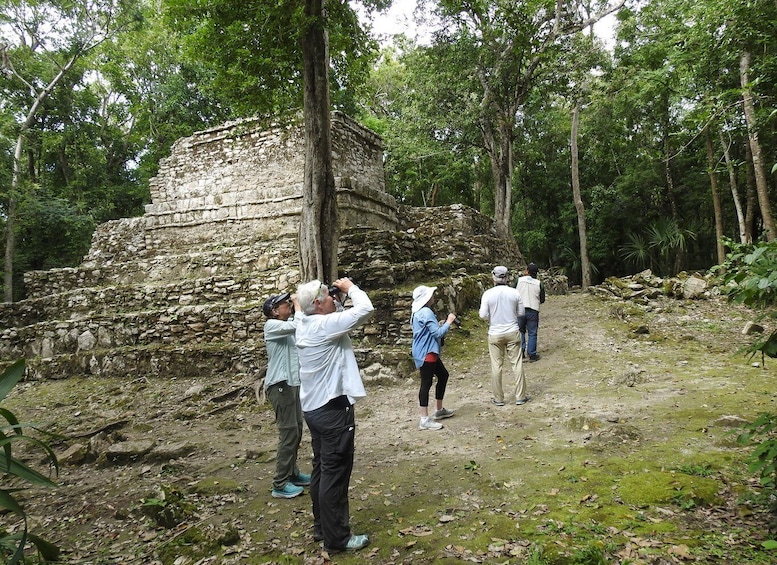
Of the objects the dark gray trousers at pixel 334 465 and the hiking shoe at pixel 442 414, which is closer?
the dark gray trousers at pixel 334 465

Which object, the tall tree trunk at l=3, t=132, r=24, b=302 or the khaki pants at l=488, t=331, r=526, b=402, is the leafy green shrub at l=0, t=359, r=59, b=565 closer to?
the khaki pants at l=488, t=331, r=526, b=402

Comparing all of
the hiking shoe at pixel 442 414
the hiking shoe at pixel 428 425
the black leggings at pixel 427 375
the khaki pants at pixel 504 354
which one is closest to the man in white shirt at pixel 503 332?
the khaki pants at pixel 504 354

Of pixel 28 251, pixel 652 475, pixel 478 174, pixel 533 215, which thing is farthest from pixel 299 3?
pixel 533 215

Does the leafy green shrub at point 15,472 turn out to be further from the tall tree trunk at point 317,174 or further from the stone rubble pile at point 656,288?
the stone rubble pile at point 656,288

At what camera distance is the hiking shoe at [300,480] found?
423 centimetres

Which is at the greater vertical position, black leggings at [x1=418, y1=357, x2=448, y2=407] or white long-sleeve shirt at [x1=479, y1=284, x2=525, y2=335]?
white long-sleeve shirt at [x1=479, y1=284, x2=525, y2=335]

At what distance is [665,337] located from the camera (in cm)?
859

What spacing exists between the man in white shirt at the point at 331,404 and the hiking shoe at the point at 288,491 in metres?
0.79

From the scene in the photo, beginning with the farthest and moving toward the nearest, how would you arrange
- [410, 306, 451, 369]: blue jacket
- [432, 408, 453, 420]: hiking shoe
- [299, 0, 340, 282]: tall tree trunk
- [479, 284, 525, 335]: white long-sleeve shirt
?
[299, 0, 340, 282]: tall tree trunk → [479, 284, 525, 335]: white long-sleeve shirt → [432, 408, 453, 420]: hiking shoe → [410, 306, 451, 369]: blue jacket

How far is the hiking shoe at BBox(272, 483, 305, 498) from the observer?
13.3 feet

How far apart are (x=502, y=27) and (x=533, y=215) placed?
36.3 feet

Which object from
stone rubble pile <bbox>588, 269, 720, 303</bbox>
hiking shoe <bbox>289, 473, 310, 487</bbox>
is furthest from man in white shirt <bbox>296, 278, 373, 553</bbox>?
stone rubble pile <bbox>588, 269, 720, 303</bbox>

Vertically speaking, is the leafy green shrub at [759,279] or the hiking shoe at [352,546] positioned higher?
the leafy green shrub at [759,279]

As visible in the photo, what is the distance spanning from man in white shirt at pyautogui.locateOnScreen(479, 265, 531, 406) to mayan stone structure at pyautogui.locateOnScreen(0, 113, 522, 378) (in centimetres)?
216
